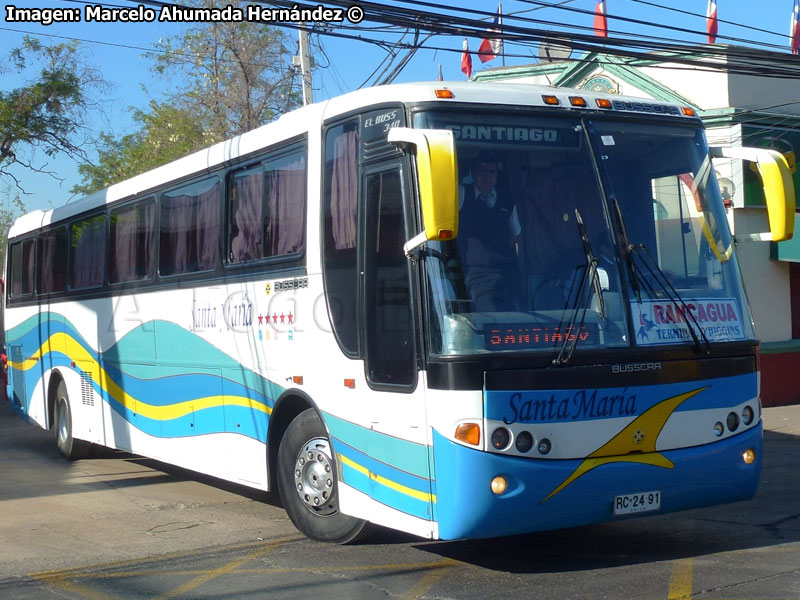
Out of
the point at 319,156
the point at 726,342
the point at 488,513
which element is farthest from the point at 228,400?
the point at 726,342

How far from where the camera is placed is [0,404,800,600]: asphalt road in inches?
263

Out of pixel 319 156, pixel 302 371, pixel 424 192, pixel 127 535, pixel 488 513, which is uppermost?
Answer: pixel 319 156

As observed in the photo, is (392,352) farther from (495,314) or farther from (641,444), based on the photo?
(641,444)

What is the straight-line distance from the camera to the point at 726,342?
23.8 feet

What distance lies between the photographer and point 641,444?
6.89 metres

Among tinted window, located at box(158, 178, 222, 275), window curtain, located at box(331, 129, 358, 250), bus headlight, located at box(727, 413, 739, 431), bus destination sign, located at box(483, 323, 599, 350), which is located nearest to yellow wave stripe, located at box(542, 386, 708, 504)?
bus headlight, located at box(727, 413, 739, 431)

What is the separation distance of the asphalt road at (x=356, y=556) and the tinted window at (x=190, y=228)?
95.6 inches

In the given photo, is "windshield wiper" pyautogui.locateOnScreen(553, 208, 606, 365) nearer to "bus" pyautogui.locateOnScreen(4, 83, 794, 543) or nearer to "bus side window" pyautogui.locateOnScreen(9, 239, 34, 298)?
"bus" pyautogui.locateOnScreen(4, 83, 794, 543)

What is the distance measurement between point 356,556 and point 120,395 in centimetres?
557

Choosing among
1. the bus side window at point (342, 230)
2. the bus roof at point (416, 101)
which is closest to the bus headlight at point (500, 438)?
the bus side window at point (342, 230)

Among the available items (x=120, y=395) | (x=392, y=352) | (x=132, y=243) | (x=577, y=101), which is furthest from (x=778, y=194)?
(x=120, y=395)

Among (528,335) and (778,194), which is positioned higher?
(778,194)

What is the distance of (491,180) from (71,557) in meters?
4.40

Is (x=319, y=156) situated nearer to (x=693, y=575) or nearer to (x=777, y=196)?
(x=777, y=196)
